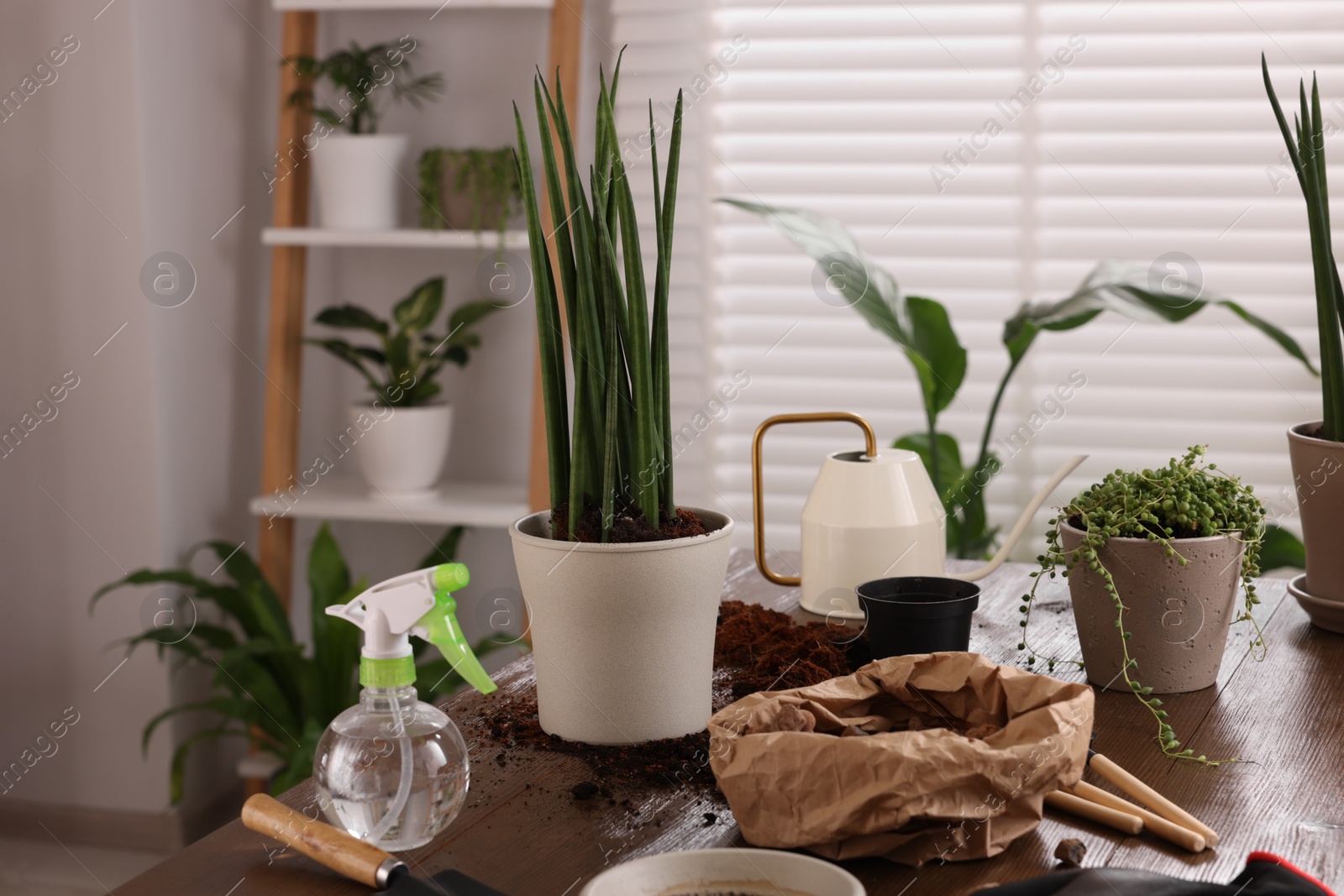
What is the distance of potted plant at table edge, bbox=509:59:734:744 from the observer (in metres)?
0.80

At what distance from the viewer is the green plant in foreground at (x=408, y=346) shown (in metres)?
2.21

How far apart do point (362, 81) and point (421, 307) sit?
1.49 feet

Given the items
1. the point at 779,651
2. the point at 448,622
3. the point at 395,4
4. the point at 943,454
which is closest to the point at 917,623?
the point at 779,651

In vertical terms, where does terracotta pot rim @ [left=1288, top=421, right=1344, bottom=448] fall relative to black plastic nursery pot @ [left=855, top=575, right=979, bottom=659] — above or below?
above

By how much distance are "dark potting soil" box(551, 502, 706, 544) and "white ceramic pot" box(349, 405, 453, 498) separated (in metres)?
1.40

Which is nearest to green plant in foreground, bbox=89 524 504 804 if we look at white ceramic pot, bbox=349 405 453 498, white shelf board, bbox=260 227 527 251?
white ceramic pot, bbox=349 405 453 498

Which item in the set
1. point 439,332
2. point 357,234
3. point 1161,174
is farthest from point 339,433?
point 1161,174

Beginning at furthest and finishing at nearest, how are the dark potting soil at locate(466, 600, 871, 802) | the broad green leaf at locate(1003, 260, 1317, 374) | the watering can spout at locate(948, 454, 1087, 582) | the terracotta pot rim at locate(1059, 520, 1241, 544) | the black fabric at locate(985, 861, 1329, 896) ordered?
the broad green leaf at locate(1003, 260, 1317, 374) → the watering can spout at locate(948, 454, 1087, 582) → the terracotta pot rim at locate(1059, 520, 1241, 544) → the dark potting soil at locate(466, 600, 871, 802) → the black fabric at locate(985, 861, 1329, 896)

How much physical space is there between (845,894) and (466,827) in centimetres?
25

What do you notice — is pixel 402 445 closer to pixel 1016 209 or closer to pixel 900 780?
pixel 1016 209

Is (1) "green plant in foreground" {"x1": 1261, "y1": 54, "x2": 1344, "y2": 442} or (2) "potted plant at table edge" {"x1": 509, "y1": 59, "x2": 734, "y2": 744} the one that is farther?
(1) "green plant in foreground" {"x1": 1261, "y1": 54, "x2": 1344, "y2": 442}

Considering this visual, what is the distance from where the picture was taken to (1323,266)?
103 cm

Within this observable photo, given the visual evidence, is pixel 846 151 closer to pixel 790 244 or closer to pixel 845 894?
pixel 790 244

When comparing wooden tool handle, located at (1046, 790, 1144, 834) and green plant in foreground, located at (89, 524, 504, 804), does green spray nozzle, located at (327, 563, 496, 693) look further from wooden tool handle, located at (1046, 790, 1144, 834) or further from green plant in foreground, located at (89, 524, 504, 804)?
green plant in foreground, located at (89, 524, 504, 804)
